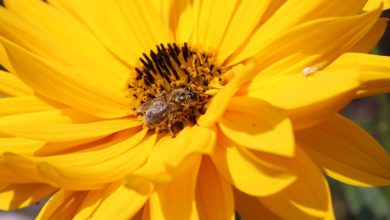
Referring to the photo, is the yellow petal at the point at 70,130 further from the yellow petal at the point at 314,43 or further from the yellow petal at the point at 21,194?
the yellow petal at the point at 314,43

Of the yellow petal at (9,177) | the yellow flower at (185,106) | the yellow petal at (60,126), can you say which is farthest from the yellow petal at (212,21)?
the yellow petal at (9,177)

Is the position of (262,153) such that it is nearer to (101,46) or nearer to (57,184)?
(57,184)

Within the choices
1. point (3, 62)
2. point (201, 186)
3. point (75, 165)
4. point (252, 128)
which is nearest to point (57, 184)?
point (75, 165)

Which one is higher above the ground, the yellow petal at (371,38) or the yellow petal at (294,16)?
the yellow petal at (294,16)

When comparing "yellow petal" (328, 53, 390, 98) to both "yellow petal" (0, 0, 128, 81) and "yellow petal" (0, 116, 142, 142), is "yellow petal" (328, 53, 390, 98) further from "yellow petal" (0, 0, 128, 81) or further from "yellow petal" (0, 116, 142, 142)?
"yellow petal" (0, 0, 128, 81)

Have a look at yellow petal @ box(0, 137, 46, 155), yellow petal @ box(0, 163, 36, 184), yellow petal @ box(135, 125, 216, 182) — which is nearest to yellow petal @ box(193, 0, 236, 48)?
yellow petal @ box(135, 125, 216, 182)

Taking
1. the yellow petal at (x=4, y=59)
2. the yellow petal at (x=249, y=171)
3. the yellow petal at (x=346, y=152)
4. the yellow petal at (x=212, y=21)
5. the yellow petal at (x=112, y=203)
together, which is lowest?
the yellow petal at (x=346, y=152)

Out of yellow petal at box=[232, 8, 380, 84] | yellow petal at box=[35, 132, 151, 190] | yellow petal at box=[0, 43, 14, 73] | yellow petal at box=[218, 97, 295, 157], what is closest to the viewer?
yellow petal at box=[218, 97, 295, 157]
